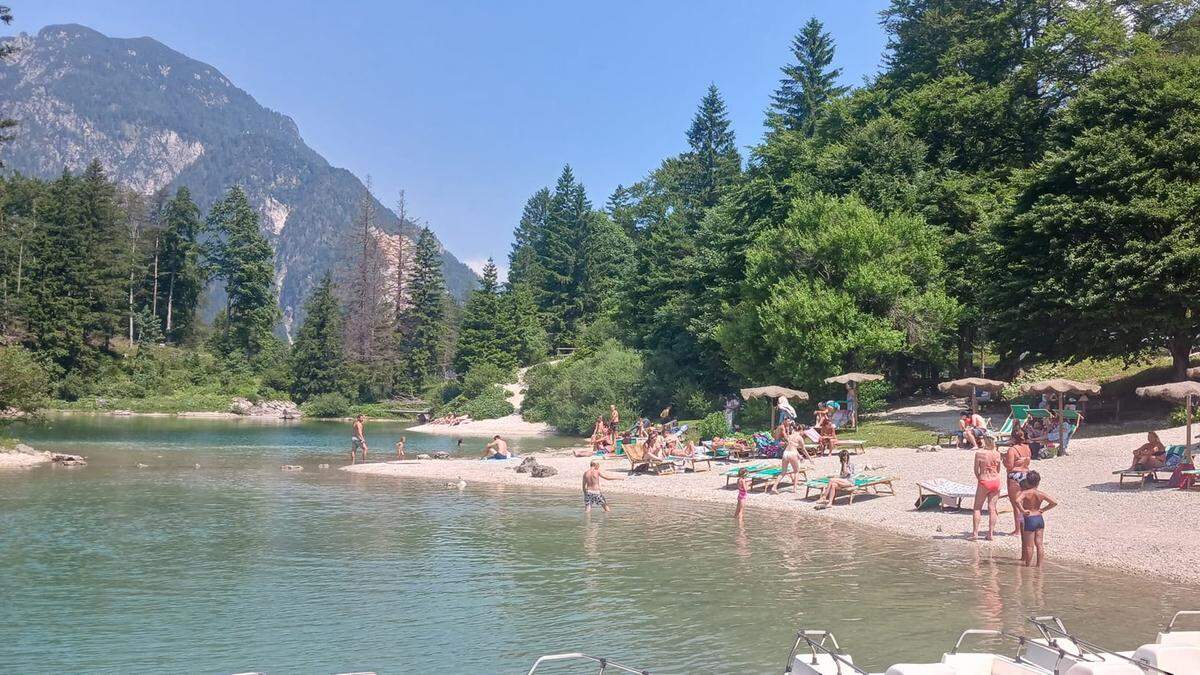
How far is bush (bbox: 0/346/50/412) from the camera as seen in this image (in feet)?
113

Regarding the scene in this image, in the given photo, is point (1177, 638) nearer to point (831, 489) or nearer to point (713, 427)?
point (831, 489)

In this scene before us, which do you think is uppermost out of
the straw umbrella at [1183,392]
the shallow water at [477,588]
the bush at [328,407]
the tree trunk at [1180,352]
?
the tree trunk at [1180,352]

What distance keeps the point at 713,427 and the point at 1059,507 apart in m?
22.3

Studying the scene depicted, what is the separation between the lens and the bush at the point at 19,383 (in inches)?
1359

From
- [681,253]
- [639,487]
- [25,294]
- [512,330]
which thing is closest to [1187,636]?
[639,487]

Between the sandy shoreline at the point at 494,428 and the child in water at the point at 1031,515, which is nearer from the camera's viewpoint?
the child in water at the point at 1031,515

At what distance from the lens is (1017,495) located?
17.3m

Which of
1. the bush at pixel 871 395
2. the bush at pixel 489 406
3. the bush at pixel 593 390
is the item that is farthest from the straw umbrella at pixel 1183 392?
the bush at pixel 489 406

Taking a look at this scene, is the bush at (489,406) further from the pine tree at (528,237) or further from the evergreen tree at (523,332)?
the pine tree at (528,237)

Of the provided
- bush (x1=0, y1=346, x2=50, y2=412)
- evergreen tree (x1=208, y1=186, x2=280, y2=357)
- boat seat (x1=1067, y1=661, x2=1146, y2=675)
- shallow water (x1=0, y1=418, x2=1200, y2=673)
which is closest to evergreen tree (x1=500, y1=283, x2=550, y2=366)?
evergreen tree (x1=208, y1=186, x2=280, y2=357)

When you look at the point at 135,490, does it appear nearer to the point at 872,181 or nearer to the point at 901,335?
the point at 901,335

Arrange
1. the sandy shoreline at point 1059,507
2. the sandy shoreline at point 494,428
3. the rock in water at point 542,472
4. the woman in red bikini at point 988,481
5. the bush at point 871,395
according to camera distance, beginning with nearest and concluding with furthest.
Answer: the sandy shoreline at point 1059,507
the woman in red bikini at point 988,481
the rock in water at point 542,472
the bush at point 871,395
the sandy shoreline at point 494,428

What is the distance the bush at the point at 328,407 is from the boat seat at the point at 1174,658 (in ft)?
239

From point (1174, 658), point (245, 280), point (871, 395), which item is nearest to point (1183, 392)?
point (1174, 658)
